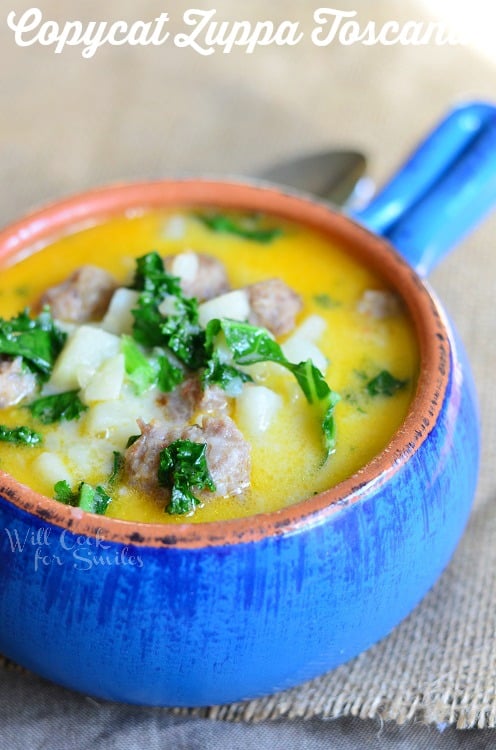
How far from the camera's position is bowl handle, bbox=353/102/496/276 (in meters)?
2.90

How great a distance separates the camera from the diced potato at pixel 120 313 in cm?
242

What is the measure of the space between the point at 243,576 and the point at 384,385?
649 mm

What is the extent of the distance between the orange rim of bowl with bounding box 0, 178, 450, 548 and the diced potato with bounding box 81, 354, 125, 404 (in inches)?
12.4

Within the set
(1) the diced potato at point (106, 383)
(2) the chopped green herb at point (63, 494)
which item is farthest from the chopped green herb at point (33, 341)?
(2) the chopped green herb at point (63, 494)

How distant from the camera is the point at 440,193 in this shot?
2943 mm

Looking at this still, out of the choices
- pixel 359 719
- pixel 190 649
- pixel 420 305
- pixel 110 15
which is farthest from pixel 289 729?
pixel 110 15

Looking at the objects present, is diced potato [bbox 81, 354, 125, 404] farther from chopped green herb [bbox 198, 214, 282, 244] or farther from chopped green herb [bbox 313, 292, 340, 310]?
chopped green herb [bbox 198, 214, 282, 244]

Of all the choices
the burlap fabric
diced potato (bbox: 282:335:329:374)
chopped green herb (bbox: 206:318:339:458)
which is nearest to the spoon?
the burlap fabric

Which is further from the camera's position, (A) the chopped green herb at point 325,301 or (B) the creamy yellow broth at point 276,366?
(A) the chopped green herb at point 325,301

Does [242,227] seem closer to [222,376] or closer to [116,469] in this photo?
[222,376]

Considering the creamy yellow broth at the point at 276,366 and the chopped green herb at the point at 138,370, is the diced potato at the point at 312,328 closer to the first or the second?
the creamy yellow broth at the point at 276,366

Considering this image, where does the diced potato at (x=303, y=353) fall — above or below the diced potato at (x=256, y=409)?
above

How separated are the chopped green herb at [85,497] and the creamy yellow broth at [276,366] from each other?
26 millimetres

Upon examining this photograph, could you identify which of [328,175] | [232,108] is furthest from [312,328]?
[232,108]
